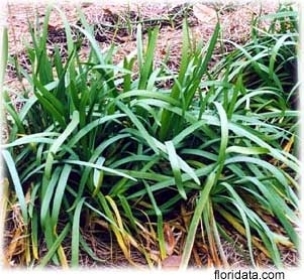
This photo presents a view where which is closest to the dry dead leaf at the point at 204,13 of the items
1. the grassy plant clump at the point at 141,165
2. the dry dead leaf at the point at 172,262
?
the grassy plant clump at the point at 141,165

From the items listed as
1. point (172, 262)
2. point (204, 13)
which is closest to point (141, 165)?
point (172, 262)

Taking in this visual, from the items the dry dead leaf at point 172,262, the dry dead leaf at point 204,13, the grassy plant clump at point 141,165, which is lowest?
the dry dead leaf at point 172,262

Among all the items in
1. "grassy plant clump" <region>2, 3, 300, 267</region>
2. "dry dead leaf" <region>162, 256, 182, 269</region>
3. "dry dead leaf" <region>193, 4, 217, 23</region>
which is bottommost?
"dry dead leaf" <region>162, 256, 182, 269</region>

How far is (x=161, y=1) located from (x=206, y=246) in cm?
115

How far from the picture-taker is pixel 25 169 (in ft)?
6.52

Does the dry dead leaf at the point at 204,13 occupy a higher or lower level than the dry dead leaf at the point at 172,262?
higher

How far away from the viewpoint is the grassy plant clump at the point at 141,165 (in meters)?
1.90

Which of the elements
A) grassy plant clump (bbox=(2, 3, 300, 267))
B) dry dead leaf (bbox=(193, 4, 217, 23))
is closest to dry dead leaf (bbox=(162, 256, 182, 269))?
grassy plant clump (bbox=(2, 3, 300, 267))

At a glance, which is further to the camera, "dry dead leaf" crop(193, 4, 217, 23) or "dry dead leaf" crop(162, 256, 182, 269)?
"dry dead leaf" crop(193, 4, 217, 23)

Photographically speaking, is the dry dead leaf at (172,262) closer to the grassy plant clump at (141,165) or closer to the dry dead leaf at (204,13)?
the grassy plant clump at (141,165)

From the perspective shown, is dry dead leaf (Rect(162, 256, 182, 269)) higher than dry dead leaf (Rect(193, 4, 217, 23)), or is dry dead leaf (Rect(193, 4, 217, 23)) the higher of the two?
dry dead leaf (Rect(193, 4, 217, 23))

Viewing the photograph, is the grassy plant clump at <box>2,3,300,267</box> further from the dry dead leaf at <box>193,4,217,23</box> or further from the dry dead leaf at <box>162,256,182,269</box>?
the dry dead leaf at <box>193,4,217,23</box>

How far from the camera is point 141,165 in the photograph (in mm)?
1990

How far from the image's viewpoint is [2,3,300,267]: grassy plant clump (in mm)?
1902
